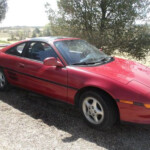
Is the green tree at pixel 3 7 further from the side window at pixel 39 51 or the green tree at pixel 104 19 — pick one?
the side window at pixel 39 51

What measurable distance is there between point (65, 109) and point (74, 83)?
84 cm

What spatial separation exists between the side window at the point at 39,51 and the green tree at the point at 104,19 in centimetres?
412

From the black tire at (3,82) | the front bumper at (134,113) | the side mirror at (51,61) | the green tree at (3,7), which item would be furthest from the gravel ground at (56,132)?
the green tree at (3,7)

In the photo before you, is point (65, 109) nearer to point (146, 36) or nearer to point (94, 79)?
point (94, 79)

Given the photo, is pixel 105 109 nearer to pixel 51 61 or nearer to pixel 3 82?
pixel 51 61

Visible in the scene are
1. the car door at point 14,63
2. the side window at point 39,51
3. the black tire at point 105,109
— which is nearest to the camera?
the black tire at point 105,109

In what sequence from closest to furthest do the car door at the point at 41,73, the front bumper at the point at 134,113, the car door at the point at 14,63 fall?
the front bumper at the point at 134,113
the car door at the point at 41,73
the car door at the point at 14,63

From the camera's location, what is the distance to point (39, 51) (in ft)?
12.0

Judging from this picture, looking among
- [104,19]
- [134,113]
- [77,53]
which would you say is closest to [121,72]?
[134,113]

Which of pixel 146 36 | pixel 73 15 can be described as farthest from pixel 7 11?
pixel 146 36

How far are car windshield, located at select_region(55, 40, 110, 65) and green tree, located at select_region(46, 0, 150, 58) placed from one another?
3.84 meters

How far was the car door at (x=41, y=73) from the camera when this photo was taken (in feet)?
10.3

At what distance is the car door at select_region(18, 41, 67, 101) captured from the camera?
3.12 metres

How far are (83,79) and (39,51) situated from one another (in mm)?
1330
